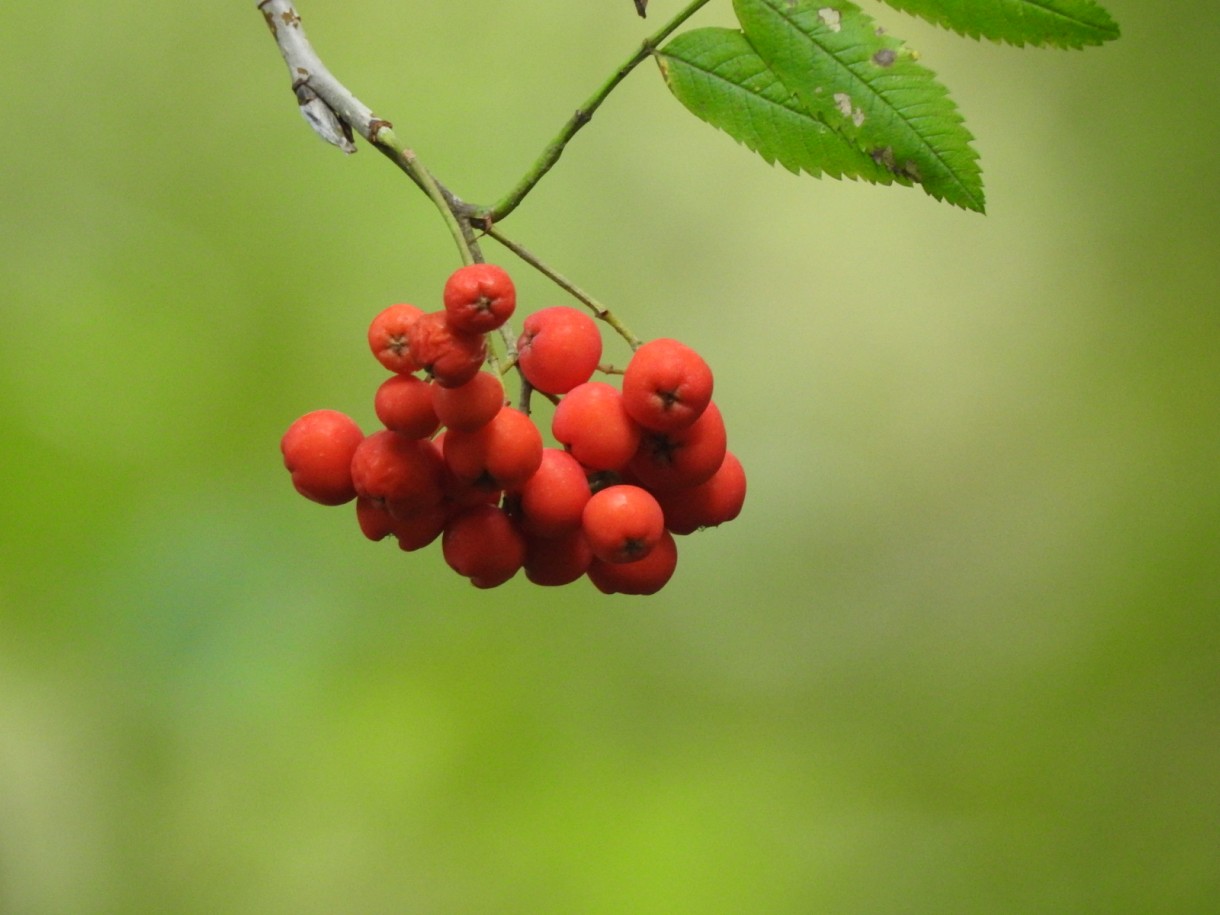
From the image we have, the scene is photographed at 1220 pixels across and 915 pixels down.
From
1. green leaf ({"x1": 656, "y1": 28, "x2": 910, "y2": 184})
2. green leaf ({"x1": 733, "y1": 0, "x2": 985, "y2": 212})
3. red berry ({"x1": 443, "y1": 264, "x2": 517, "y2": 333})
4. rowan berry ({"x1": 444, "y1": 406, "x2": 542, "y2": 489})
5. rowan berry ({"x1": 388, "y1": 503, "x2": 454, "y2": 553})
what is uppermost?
green leaf ({"x1": 733, "y1": 0, "x2": 985, "y2": 212})

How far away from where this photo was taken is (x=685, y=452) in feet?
2.24

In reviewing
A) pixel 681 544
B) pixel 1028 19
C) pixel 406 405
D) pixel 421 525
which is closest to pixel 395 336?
pixel 406 405

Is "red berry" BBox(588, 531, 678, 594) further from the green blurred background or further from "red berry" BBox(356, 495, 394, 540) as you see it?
the green blurred background

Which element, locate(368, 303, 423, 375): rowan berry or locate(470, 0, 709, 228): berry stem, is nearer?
locate(368, 303, 423, 375): rowan berry

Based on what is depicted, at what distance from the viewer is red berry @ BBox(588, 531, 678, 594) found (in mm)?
710

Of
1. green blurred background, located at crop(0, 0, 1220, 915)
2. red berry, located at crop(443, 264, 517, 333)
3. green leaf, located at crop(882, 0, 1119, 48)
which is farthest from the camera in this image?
green blurred background, located at crop(0, 0, 1220, 915)


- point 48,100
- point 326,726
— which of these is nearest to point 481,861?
point 326,726

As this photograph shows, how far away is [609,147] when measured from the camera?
1676 mm

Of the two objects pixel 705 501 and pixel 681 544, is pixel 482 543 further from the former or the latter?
pixel 681 544

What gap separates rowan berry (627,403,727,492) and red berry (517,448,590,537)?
1.8 inches

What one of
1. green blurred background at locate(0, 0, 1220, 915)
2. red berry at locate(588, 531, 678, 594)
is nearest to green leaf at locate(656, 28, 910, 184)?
red berry at locate(588, 531, 678, 594)

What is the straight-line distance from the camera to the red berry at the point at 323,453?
703mm

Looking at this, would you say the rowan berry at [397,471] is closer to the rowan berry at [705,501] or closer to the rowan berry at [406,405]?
the rowan berry at [406,405]

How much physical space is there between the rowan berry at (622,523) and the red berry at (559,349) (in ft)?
0.28
